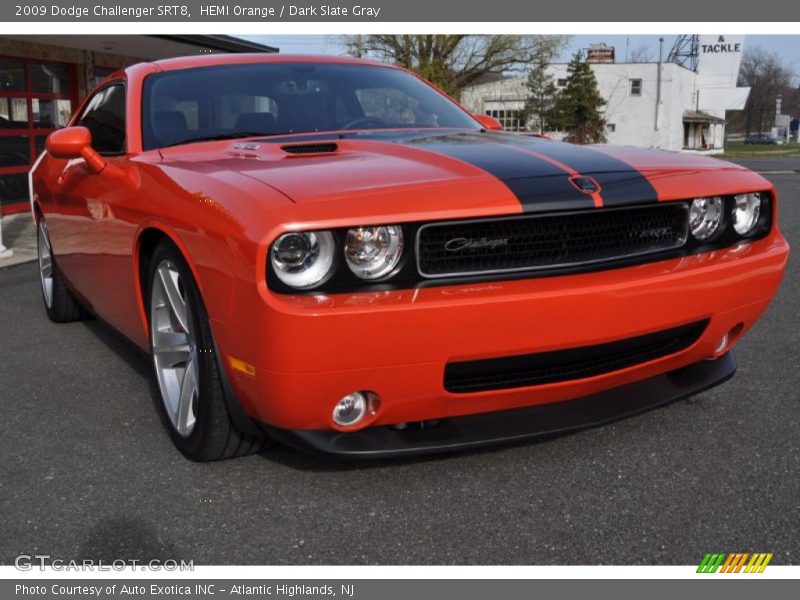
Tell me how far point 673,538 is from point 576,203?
3.22 feet

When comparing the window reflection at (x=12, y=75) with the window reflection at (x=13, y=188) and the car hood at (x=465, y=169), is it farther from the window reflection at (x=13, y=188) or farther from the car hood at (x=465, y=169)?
the car hood at (x=465, y=169)

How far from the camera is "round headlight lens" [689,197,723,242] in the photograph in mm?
2887

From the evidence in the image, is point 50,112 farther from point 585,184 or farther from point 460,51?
point 460,51

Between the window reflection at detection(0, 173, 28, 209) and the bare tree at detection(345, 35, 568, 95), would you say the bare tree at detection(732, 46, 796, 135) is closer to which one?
the bare tree at detection(345, 35, 568, 95)

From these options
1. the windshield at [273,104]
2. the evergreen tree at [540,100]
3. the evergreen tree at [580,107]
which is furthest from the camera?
the evergreen tree at [580,107]

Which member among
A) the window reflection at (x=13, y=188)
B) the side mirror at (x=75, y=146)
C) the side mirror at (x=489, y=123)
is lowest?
the window reflection at (x=13, y=188)

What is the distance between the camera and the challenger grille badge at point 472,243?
7.97ft

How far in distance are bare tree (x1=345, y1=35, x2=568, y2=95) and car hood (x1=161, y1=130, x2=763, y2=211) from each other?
31.9 meters

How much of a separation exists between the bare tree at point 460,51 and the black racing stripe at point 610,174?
3209cm

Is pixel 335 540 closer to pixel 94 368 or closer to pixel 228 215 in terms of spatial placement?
pixel 228 215

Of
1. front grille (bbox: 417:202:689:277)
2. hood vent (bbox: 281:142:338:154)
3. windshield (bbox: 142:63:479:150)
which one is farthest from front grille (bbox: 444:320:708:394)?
windshield (bbox: 142:63:479:150)

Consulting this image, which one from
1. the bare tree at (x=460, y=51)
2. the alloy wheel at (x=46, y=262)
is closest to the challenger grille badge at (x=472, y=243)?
the alloy wheel at (x=46, y=262)

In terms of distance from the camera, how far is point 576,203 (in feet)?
8.18

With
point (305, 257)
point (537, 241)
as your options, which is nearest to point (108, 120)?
point (305, 257)
